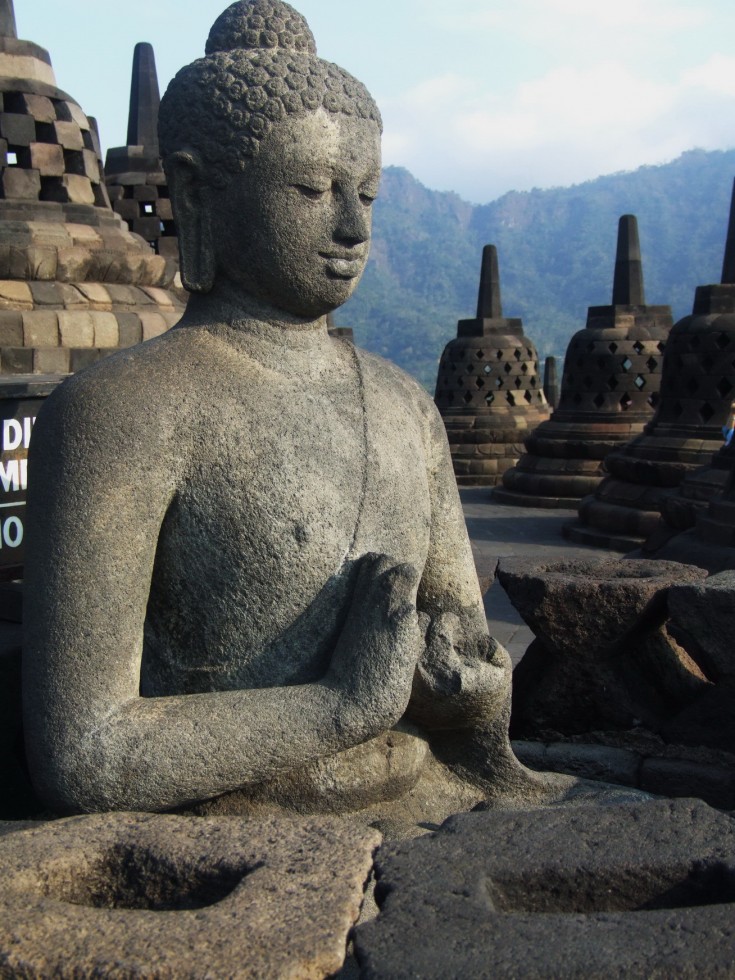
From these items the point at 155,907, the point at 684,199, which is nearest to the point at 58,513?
the point at 155,907

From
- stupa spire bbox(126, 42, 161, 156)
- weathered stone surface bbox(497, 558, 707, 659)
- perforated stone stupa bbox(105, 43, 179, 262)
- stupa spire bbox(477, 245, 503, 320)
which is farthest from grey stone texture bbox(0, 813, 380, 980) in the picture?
stupa spire bbox(477, 245, 503, 320)

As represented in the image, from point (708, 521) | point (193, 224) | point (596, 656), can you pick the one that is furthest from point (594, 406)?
point (193, 224)

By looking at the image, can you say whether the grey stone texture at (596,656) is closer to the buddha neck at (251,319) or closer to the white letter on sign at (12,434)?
the buddha neck at (251,319)

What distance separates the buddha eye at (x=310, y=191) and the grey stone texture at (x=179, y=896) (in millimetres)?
1170

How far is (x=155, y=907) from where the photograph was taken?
5.68ft

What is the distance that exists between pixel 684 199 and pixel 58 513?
485ft

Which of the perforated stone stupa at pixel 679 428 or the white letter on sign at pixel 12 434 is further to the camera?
the perforated stone stupa at pixel 679 428

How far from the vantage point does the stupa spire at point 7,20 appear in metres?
8.48

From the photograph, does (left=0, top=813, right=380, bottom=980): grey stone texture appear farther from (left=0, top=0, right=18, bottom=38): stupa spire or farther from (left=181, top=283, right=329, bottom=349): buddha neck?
(left=0, top=0, right=18, bottom=38): stupa spire

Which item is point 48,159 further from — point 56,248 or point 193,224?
point 193,224

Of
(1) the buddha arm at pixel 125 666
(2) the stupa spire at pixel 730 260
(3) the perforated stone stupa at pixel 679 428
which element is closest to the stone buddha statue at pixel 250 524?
(1) the buddha arm at pixel 125 666

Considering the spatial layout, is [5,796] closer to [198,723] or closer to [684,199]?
[198,723]

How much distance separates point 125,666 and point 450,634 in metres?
0.68

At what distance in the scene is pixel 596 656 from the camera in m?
3.21
